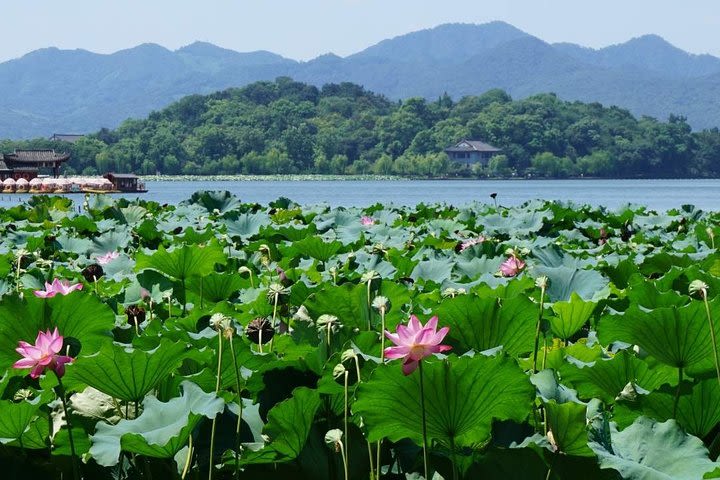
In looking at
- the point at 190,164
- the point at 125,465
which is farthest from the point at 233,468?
the point at 190,164

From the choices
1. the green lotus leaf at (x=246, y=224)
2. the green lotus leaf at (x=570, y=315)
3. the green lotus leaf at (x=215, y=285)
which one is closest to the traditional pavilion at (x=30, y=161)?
the green lotus leaf at (x=246, y=224)

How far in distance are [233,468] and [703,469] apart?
27.5 inches

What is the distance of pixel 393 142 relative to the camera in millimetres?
120938

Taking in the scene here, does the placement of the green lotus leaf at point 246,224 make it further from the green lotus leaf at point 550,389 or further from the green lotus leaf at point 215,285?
the green lotus leaf at point 550,389

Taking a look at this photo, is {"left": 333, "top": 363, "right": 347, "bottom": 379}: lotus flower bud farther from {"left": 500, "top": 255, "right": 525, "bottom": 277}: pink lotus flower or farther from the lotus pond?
{"left": 500, "top": 255, "right": 525, "bottom": 277}: pink lotus flower

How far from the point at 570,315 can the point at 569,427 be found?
42.8 inches

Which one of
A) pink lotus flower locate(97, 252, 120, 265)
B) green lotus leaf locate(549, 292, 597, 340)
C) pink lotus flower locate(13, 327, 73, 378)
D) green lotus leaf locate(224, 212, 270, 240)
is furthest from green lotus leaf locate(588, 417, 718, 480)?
green lotus leaf locate(224, 212, 270, 240)

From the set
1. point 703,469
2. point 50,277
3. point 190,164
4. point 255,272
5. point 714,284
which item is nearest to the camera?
point 703,469

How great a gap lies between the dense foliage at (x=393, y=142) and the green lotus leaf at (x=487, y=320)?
109m

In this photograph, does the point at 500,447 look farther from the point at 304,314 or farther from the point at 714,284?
the point at 714,284

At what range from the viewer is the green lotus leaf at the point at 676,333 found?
1749mm

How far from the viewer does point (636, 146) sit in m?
114

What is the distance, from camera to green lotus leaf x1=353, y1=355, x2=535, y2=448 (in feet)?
4.57

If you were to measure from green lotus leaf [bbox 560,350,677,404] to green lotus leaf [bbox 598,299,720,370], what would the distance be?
0.04 metres
